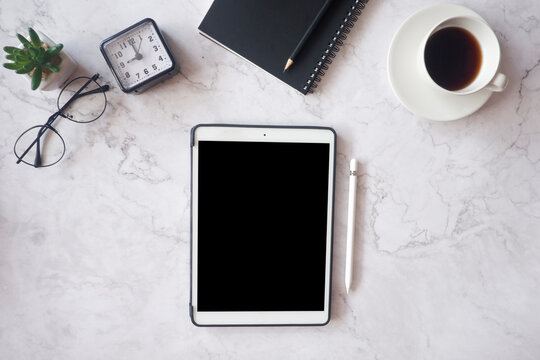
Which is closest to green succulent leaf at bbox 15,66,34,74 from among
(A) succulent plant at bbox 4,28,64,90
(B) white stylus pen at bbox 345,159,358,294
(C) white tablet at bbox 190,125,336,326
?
(A) succulent plant at bbox 4,28,64,90

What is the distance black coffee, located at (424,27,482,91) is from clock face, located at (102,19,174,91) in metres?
0.43

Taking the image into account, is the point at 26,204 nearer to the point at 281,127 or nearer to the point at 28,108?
the point at 28,108

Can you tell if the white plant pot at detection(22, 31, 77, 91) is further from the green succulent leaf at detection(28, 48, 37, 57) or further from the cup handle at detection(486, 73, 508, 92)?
the cup handle at detection(486, 73, 508, 92)

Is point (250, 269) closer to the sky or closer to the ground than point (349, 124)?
closer to the ground

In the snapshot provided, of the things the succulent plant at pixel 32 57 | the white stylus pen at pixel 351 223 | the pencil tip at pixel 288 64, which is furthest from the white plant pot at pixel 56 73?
the white stylus pen at pixel 351 223

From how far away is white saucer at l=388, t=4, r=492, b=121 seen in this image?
0.67 metres

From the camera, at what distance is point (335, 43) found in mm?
690

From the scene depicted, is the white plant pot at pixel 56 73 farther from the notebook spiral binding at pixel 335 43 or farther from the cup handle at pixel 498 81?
the cup handle at pixel 498 81

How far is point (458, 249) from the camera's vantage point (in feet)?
2.43

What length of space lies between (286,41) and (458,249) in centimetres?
49

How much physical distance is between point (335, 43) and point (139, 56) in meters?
0.33

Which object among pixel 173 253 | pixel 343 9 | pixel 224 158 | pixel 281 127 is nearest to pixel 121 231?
pixel 173 253

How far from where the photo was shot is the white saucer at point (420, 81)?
667 mm

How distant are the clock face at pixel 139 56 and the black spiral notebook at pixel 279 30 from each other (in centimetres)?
8
